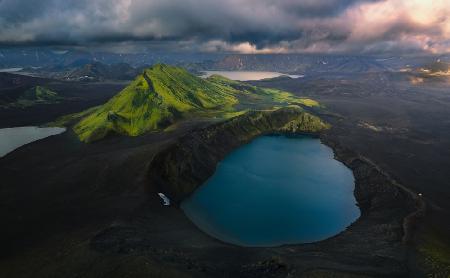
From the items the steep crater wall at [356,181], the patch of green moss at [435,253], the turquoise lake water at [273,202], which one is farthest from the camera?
the steep crater wall at [356,181]

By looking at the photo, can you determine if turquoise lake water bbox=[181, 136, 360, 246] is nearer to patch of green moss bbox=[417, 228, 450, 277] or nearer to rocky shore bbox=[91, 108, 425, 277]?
rocky shore bbox=[91, 108, 425, 277]

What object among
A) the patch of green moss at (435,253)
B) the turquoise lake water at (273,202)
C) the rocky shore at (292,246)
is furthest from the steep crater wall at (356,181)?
the patch of green moss at (435,253)

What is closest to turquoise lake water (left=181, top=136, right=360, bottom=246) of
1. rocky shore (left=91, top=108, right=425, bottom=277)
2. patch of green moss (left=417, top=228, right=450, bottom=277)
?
rocky shore (left=91, top=108, right=425, bottom=277)

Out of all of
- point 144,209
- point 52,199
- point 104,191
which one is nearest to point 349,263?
point 144,209

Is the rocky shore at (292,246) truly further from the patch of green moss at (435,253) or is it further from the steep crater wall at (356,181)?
the patch of green moss at (435,253)

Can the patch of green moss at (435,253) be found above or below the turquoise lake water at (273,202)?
above

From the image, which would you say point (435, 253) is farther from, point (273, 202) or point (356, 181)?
point (356, 181)

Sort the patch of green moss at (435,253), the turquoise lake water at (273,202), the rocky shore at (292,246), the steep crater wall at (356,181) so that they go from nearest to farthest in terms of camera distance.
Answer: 1. the rocky shore at (292,246)
2. the patch of green moss at (435,253)
3. the turquoise lake water at (273,202)
4. the steep crater wall at (356,181)

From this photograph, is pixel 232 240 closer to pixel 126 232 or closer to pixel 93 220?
pixel 126 232
